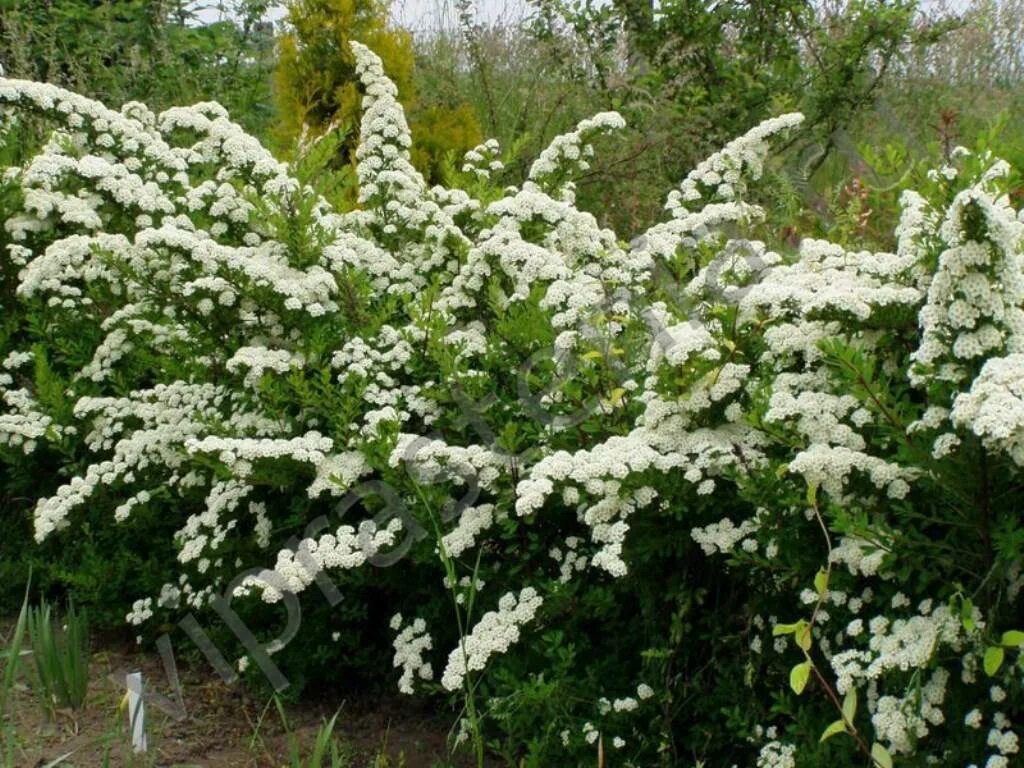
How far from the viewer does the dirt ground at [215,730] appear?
3158 mm

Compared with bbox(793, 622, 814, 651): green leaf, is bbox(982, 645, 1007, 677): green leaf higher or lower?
lower

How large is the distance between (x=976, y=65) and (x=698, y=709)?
9.39 m

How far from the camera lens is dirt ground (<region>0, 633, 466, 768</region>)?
3158mm

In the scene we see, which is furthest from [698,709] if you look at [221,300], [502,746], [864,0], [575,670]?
[864,0]

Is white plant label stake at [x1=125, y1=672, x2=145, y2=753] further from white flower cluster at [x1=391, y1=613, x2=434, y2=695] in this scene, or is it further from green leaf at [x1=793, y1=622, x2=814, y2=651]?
green leaf at [x1=793, y1=622, x2=814, y2=651]

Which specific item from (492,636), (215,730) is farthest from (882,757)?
(215,730)

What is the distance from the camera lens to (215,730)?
340cm

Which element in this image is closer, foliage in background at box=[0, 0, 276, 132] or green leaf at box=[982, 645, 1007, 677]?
green leaf at box=[982, 645, 1007, 677]

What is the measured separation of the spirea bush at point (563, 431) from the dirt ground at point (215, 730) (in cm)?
18

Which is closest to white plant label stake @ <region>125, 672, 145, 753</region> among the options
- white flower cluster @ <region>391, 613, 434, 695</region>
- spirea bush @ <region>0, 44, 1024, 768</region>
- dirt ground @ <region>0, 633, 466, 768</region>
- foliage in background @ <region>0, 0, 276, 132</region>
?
dirt ground @ <region>0, 633, 466, 768</region>

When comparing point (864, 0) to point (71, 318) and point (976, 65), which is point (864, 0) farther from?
point (71, 318)

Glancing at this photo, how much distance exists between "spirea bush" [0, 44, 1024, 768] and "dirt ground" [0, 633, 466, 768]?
18 centimetres

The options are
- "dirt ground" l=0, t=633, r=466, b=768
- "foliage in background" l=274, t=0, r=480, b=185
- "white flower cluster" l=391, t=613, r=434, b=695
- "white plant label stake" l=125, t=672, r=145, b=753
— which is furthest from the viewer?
"foliage in background" l=274, t=0, r=480, b=185

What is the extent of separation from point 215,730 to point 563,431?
1.41 metres
